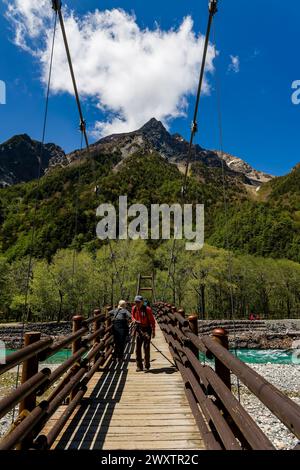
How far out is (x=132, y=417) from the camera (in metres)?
4.15

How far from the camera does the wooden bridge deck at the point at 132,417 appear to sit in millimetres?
3389

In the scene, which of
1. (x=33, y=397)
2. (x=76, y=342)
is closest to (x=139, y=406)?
(x=76, y=342)

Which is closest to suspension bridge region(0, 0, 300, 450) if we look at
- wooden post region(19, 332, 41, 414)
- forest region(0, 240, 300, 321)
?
wooden post region(19, 332, 41, 414)

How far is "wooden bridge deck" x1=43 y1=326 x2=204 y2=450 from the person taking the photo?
11.1 feet

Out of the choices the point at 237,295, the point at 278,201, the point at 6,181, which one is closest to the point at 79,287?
the point at 237,295

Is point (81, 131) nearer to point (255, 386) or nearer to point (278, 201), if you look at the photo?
point (255, 386)

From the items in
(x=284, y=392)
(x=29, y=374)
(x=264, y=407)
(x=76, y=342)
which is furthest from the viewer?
(x=284, y=392)

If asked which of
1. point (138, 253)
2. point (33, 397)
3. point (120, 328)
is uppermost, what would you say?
point (138, 253)

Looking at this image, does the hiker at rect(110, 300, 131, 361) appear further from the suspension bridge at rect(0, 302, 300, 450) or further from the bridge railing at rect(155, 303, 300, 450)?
the bridge railing at rect(155, 303, 300, 450)

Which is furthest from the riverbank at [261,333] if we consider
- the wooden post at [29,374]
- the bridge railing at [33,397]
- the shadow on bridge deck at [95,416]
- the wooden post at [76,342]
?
the wooden post at [29,374]

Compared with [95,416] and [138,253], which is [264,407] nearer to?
[95,416]

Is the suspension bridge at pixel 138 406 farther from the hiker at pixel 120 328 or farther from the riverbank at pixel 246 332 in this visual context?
the riverbank at pixel 246 332
